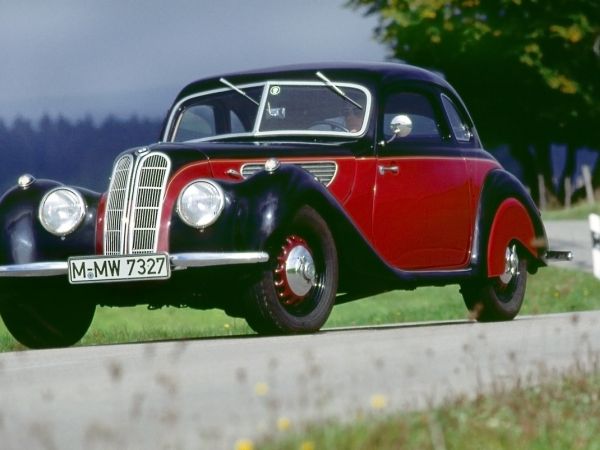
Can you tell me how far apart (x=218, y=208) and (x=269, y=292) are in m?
0.63

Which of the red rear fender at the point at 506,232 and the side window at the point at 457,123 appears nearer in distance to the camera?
the red rear fender at the point at 506,232

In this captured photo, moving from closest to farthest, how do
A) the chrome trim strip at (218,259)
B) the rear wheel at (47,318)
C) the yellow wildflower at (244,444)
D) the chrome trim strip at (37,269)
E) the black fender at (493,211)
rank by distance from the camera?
the yellow wildflower at (244,444) → the chrome trim strip at (218,259) → the chrome trim strip at (37,269) → the rear wheel at (47,318) → the black fender at (493,211)

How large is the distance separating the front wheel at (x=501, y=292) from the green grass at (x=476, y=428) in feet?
19.8

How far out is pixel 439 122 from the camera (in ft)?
40.5

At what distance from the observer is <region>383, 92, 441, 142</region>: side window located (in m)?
11.6

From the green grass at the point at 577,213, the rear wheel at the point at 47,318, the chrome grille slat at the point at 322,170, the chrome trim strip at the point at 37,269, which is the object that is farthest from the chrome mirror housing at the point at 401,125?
the green grass at the point at 577,213

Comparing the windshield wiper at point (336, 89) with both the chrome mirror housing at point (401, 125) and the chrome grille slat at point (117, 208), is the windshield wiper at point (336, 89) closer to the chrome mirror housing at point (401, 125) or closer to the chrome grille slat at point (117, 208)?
the chrome mirror housing at point (401, 125)

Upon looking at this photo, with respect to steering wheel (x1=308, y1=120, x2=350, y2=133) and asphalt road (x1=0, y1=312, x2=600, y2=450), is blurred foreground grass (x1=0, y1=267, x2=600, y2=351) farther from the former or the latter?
asphalt road (x1=0, y1=312, x2=600, y2=450)

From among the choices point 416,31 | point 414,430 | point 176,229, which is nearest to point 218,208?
point 176,229

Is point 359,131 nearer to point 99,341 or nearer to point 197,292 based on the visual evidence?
point 197,292

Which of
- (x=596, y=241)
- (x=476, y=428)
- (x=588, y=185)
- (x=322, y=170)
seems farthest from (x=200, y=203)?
(x=588, y=185)

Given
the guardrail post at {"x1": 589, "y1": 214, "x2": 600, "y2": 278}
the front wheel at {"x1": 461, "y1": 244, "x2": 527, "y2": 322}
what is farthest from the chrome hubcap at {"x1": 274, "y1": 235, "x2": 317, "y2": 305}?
the guardrail post at {"x1": 589, "y1": 214, "x2": 600, "y2": 278}

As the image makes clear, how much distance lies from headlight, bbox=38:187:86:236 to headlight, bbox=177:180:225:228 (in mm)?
847

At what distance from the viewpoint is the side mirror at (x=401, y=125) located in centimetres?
1098
